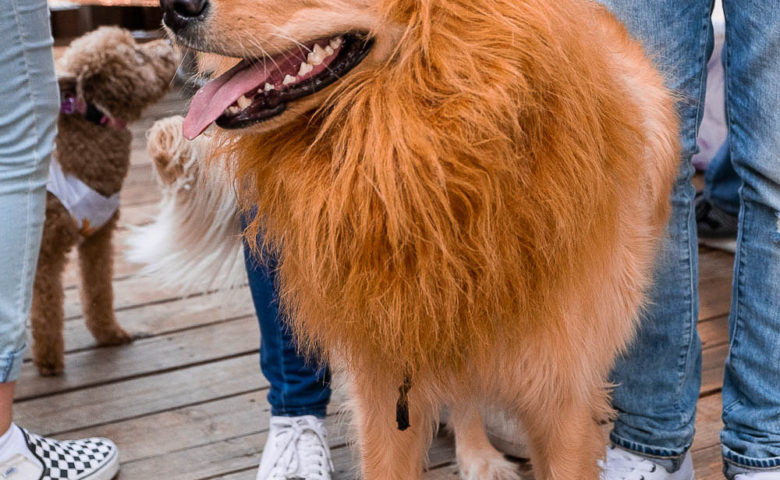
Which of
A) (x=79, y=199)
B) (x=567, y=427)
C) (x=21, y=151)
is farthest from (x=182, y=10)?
(x=79, y=199)

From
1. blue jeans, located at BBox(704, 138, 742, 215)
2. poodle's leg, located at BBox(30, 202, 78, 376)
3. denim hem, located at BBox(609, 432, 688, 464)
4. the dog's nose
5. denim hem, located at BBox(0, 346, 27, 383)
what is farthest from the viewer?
blue jeans, located at BBox(704, 138, 742, 215)

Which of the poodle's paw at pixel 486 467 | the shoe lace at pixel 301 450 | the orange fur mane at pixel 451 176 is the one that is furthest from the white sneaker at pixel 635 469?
the orange fur mane at pixel 451 176

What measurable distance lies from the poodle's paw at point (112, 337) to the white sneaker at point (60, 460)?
65cm

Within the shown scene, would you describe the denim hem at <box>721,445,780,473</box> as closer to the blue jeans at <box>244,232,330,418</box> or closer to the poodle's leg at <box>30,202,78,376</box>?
the blue jeans at <box>244,232,330,418</box>

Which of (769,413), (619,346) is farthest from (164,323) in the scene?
(769,413)

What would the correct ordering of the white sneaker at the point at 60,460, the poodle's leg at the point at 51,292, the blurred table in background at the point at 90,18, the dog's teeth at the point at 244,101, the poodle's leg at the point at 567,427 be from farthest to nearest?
the blurred table in background at the point at 90,18, the poodle's leg at the point at 51,292, the white sneaker at the point at 60,460, the poodle's leg at the point at 567,427, the dog's teeth at the point at 244,101

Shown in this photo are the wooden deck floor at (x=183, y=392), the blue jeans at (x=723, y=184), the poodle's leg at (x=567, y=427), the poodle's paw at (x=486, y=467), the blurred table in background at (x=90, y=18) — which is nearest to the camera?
the poodle's leg at (x=567, y=427)

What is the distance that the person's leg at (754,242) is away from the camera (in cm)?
151

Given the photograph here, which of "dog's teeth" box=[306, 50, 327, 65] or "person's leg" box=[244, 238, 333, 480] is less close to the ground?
"dog's teeth" box=[306, 50, 327, 65]

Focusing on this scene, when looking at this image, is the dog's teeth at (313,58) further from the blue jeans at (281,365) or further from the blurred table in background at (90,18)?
the blurred table in background at (90,18)

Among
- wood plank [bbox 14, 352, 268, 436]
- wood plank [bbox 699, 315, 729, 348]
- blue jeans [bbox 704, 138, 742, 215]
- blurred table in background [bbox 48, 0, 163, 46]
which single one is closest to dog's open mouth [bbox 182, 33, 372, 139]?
wood plank [bbox 14, 352, 268, 436]

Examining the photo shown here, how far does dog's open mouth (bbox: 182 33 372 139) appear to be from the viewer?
1131mm

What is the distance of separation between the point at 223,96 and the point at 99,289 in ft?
5.48

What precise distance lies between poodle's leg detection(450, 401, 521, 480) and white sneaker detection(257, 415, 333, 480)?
1.03 ft
